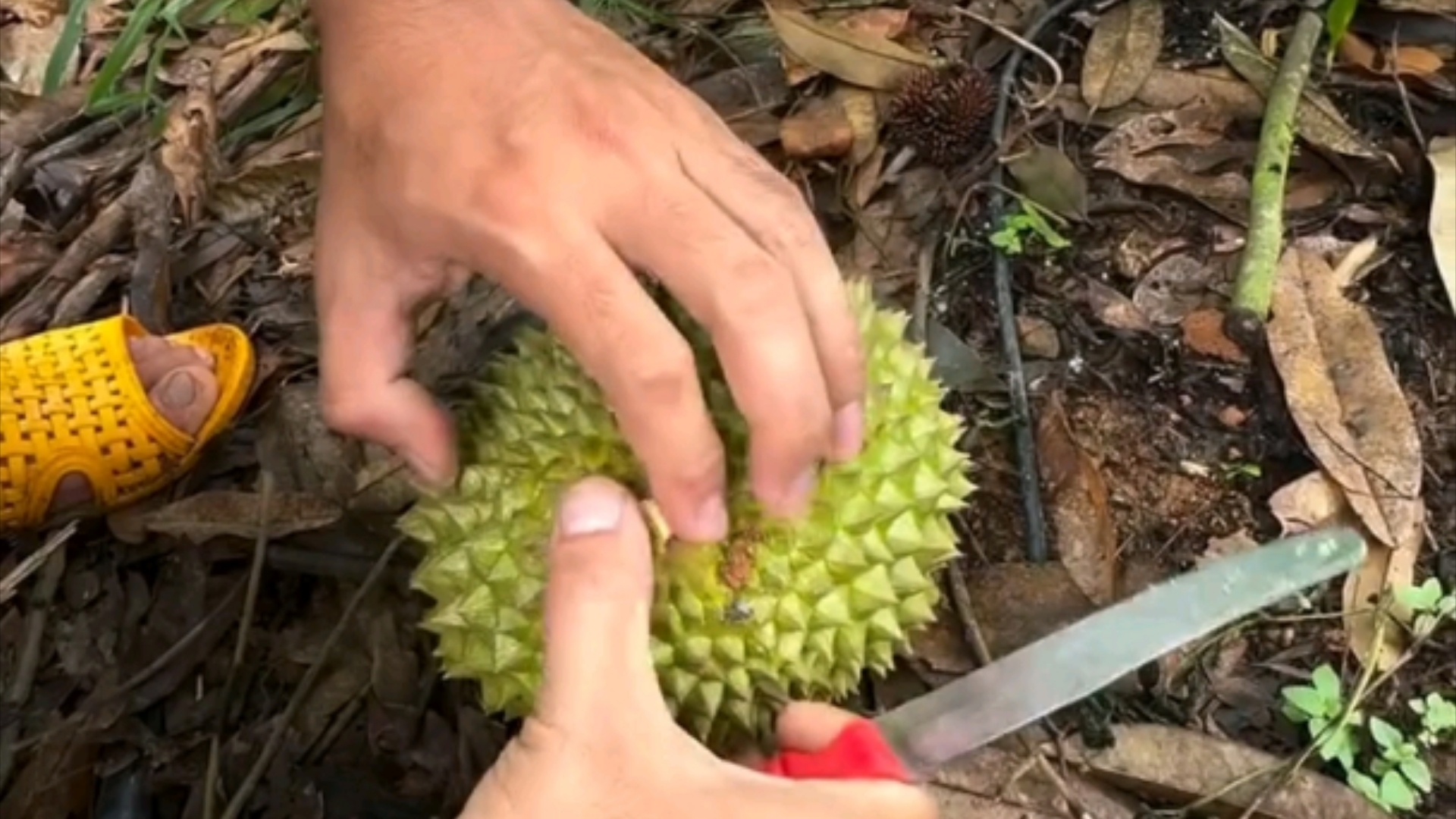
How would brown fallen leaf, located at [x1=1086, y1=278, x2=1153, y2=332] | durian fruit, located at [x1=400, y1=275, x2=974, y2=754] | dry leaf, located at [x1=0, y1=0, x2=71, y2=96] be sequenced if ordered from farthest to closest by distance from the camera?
dry leaf, located at [x1=0, y1=0, x2=71, y2=96] < brown fallen leaf, located at [x1=1086, y1=278, x2=1153, y2=332] < durian fruit, located at [x1=400, y1=275, x2=974, y2=754]

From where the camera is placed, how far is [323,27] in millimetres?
1592

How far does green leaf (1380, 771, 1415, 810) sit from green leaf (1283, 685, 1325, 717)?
0.09m

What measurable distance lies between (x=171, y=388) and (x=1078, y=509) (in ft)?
3.33

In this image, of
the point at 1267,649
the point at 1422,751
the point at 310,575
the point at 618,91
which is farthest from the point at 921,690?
the point at 618,91

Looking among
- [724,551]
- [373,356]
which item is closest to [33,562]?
[373,356]

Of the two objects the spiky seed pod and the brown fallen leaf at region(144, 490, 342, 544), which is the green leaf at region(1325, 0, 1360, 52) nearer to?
the spiky seed pod

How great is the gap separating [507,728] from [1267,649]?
786mm

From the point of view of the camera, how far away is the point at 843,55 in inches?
94.1

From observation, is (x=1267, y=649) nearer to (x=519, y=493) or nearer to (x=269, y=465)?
(x=519, y=493)

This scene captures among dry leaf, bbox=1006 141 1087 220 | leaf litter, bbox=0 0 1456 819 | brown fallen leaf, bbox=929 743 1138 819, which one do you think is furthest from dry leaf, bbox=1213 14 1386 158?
brown fallen leaf, bbox=929 743 1138 819

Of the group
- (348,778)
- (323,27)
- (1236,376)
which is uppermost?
(323,27)

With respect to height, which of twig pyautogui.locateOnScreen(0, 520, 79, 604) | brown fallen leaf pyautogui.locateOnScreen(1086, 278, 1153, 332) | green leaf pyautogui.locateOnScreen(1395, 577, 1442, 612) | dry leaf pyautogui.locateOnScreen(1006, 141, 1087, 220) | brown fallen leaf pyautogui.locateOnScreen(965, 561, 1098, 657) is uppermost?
dry leaf pyautogui.locateOnScreen(1006, 141, 1087, 220)

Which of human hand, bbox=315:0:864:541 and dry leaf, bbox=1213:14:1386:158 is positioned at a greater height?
human hand, bbox=315:0:864:541

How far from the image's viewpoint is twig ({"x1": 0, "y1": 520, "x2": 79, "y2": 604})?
212 cm
